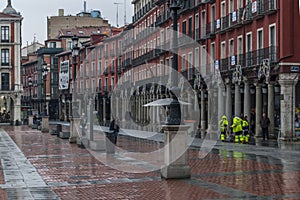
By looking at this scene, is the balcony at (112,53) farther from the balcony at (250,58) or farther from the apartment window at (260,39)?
the apartment window at (260,39)

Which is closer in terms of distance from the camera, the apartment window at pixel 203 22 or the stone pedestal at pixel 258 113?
the stone pedestal at pixel 258 113

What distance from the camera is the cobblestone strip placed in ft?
45.6

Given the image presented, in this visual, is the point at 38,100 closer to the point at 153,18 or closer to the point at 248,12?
the point at 153,18

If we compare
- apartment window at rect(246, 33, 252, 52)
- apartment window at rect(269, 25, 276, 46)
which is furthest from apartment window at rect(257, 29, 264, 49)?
apartment window at rect(246, 33, 252, 52)

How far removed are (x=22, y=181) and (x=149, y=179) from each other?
135 inches

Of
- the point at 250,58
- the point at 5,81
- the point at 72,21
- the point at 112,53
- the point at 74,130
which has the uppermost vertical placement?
the point at 72,21

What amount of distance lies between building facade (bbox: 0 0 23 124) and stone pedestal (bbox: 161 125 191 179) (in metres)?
63.9

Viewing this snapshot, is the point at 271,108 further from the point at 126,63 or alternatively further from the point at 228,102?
the point at 126,63

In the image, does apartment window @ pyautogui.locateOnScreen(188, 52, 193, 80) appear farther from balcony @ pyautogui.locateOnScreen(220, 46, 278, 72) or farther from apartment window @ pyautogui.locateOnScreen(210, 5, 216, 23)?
balcony @ pyautogui.locateOnScreen(220, 46, 278, 72)

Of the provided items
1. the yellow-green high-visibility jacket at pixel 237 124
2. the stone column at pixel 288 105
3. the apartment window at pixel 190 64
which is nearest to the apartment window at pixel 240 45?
the stone column at pixel 288 105

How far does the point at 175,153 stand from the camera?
16.2m

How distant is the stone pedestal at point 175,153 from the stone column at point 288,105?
703 inches

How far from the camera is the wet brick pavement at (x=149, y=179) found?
45.1ft

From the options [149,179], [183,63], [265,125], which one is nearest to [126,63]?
[183,63]
